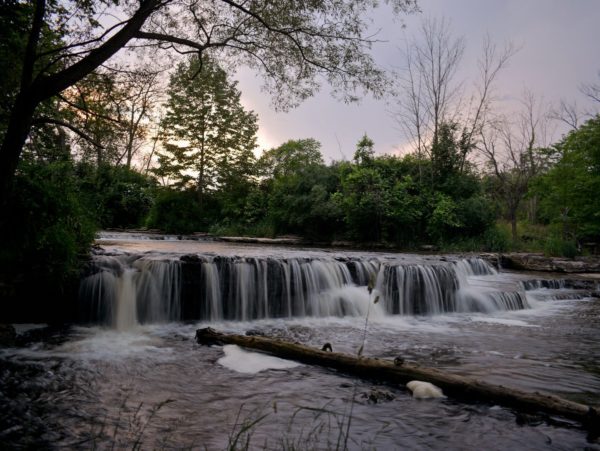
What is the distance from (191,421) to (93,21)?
22.3ft

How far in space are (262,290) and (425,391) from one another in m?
5.74

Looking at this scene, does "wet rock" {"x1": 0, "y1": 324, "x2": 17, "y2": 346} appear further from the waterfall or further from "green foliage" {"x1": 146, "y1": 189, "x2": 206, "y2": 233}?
"green foliage" {"x1": 146, "y1": 189, "x2": 206, "y2": 233}

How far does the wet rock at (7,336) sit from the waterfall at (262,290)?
63.5 inches

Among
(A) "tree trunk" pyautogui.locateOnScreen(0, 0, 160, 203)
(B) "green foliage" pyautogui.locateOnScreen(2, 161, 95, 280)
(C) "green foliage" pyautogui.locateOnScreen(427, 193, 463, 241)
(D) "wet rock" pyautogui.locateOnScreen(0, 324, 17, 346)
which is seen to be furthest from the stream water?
(C) "green foliage" pyautogui.locateOnScreen(427, 193, 463, 241)

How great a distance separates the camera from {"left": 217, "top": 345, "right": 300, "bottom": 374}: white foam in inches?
204

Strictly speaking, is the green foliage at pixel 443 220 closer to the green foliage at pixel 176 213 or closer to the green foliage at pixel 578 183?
the green foliage at pixel 578 183

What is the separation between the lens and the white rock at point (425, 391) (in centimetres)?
421

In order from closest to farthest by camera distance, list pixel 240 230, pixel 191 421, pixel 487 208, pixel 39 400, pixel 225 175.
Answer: pixel 191 421, pixel 39 400, pixel 487 208, pixel 240 230, pixel 225 175

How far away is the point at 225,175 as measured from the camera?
3212 centimetres

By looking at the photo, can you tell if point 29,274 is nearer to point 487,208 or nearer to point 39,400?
point 39,400

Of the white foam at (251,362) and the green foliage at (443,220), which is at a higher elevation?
the green foliage at (443,220)

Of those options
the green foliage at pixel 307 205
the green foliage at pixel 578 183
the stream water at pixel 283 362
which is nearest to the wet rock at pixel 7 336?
the stream water at pixel 283 362

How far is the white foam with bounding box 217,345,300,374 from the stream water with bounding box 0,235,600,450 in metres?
0.04

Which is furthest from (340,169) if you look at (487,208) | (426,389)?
(426,389)
